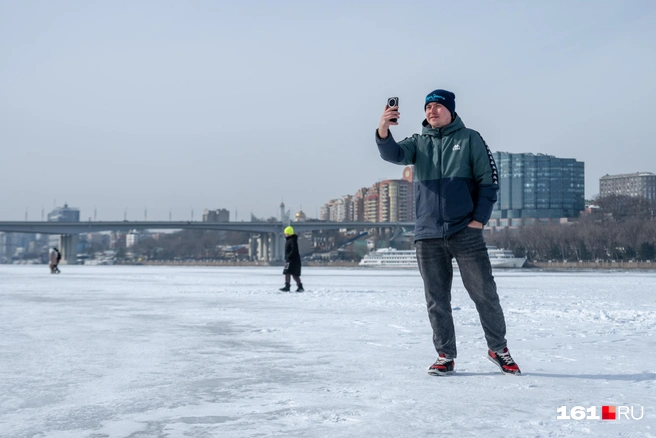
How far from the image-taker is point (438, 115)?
4102 mm

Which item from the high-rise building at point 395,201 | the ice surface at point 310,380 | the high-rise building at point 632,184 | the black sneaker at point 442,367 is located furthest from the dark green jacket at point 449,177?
the high-rise building at point 395,201

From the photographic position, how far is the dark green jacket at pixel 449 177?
3916 millimetres

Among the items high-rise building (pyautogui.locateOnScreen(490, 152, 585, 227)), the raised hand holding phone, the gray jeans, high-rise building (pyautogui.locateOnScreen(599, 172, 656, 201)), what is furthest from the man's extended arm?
high-rise building (pyautogui.locateOnScreen(599, 172, 656, 201))

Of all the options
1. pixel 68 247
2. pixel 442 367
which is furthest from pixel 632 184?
pixel 442 367

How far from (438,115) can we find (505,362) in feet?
5.00

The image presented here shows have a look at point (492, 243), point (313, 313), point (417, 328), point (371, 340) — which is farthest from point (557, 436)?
point (492, 243)

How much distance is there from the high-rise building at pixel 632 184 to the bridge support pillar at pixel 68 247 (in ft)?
303

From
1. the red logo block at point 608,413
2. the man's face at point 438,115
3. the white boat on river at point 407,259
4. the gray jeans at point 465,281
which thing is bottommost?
the white boat on river at point 407,259

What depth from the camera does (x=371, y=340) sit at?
5.23 m

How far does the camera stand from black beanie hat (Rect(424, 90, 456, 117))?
13.4ft

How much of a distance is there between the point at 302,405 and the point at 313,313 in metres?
5.25

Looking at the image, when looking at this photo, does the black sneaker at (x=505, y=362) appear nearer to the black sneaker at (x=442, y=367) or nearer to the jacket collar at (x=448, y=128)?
the black sneaker at (x=442, y=367)

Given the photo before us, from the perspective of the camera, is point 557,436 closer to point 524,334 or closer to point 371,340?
point 371,340

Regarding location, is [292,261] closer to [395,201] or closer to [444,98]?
[444,98]
